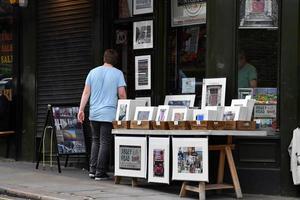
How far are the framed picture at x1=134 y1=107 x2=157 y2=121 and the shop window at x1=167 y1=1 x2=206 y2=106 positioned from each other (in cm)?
116

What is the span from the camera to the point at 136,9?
11.0 m

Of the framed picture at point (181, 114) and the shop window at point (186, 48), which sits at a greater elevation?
the shop window at point (186, 48)

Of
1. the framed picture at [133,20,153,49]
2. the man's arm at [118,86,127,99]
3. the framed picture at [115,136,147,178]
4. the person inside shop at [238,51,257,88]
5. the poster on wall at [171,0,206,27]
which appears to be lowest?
the framed picture at [115,136,147,178]

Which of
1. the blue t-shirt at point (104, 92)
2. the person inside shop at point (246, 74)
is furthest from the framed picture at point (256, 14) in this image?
the blue t-shirt at point (104, 92)

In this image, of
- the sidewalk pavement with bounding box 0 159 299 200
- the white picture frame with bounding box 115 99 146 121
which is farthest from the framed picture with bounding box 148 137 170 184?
the white picture frame with bounding box 115 99 146 121

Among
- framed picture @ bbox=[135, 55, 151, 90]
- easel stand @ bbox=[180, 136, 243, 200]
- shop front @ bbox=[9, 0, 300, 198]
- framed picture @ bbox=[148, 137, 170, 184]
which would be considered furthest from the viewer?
framed picture @ bbox=[135, 55, 151, 90]

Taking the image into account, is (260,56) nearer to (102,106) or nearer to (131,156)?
(131,156)

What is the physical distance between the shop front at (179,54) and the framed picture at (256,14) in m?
0.01

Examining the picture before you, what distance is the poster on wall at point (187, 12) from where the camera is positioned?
10117mm

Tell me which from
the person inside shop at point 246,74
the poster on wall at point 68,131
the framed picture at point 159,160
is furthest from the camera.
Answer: the poster on wall at point 68,131

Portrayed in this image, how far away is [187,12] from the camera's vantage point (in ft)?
33.9

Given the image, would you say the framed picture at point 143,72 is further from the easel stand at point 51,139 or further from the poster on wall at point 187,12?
the easel stand at point 51,139

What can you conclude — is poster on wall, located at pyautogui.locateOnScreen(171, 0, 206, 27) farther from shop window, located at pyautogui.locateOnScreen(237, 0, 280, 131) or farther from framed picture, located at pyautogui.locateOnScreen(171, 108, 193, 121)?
framed picture, located at pyautogui.locateOnScreen(171, 108, 193, 121)

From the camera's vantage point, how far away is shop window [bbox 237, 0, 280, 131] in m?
9.10
